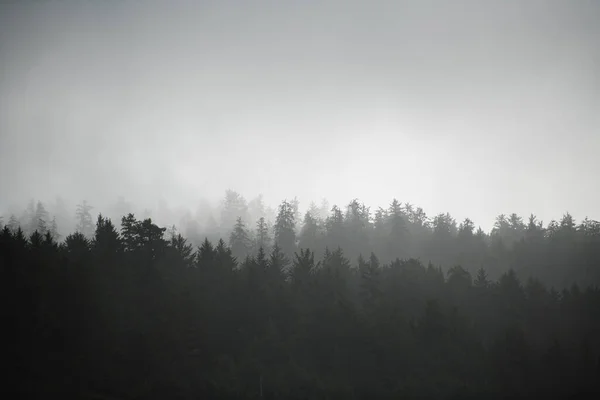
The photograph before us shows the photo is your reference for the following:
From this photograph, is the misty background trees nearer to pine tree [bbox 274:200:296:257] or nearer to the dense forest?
pine tree [bbox 274:200:296:257]

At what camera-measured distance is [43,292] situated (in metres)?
33.4

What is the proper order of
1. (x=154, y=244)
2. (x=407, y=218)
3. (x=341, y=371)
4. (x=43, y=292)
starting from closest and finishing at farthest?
(x=43, y=292)
(x=341, y=371)
(x=154, y=244)
(x=407, y=218)

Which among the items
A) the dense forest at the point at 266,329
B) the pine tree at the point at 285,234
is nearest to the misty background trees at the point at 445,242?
the pine tree at the point at 285,234

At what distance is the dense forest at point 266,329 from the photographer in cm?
3222

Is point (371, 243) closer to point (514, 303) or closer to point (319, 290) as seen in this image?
point (514, 303)

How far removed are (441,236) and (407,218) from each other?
40.6 feet

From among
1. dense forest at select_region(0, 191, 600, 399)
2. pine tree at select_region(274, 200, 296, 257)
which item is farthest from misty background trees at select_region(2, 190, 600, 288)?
dense forest at select_region(0, 191, 600, 399)

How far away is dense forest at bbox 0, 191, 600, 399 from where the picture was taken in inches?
1268

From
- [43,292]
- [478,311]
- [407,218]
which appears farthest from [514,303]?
[43,292]

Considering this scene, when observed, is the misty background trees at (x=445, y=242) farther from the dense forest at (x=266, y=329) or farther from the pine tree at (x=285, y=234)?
the dense forest at (x=266, y=329)

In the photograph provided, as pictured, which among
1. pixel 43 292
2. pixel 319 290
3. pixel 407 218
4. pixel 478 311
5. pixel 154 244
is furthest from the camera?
pixel 407 218

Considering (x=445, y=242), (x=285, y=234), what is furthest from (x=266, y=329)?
(x=445, y=242)

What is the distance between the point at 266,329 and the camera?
144 ft

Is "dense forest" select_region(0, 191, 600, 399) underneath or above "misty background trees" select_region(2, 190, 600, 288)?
underneath
